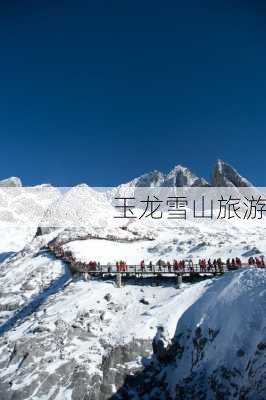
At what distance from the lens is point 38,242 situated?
76812 millimetres

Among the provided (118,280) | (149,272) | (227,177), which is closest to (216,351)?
(149,272)

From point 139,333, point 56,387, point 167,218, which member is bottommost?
point 56,387

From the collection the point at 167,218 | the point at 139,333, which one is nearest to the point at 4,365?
the point at 139,333

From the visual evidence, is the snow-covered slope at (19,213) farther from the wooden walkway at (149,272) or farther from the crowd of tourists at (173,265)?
the wooden walkway at (149,272)

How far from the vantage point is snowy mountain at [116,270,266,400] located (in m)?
22.0

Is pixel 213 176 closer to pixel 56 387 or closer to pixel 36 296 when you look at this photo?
pixel 36 296

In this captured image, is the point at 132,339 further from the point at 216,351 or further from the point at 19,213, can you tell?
the point at 19,213

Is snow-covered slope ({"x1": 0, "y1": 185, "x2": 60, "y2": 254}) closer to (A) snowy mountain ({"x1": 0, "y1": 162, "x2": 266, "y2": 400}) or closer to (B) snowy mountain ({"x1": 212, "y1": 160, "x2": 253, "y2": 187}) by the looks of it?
(A) snowy mountain ({"x1": 0, "y1": 162, "x2": 266, "y2": 400})

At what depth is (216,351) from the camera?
24750 millimetres

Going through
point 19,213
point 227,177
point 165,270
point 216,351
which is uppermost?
point 227,177

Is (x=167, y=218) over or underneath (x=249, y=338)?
over

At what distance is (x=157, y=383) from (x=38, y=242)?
54559mm

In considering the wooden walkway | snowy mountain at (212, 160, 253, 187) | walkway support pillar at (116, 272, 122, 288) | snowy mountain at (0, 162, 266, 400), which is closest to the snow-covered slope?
the wooden walkway

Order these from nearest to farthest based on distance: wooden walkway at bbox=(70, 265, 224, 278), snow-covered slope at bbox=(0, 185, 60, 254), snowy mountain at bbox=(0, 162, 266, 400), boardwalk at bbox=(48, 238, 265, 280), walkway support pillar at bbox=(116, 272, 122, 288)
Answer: snowy mountain at bbox=(0, 162, 266, 400), boardwalk at bbox=(48, 238, 265, 280), wooden walkway at bbox=(70, 265, 224, 278), walkway support pillar at bbox=(116, 272, 122, 288), snow-covered slope at bbox=(0, 185, 60, 254)
